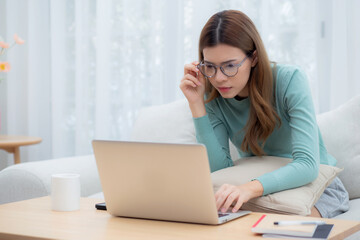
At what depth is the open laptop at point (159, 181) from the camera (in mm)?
1085

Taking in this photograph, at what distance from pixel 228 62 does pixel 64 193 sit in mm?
591

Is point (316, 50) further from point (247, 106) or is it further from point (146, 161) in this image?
point (146, 161)

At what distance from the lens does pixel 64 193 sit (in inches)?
51.6

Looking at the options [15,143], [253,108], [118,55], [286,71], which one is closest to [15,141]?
[15,143]

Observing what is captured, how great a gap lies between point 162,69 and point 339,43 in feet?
3.20

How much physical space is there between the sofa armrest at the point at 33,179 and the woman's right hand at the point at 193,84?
610 millimetres

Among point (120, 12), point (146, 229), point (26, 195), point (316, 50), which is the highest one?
point (120, 12)

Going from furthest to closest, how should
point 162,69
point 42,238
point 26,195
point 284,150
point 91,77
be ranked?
point 91,77 < point 162,69 < point 26,195 < point 284,150 < point 42,238

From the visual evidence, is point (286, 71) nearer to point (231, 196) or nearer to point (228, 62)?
point (228, 62)

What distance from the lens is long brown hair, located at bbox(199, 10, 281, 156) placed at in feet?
5.10

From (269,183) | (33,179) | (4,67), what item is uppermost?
(4,67)

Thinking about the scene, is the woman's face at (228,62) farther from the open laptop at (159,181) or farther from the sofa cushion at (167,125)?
the sofa cushion at (167,125)

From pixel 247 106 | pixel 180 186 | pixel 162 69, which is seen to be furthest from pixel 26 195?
pixel 162 69

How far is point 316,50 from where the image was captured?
244 cm
